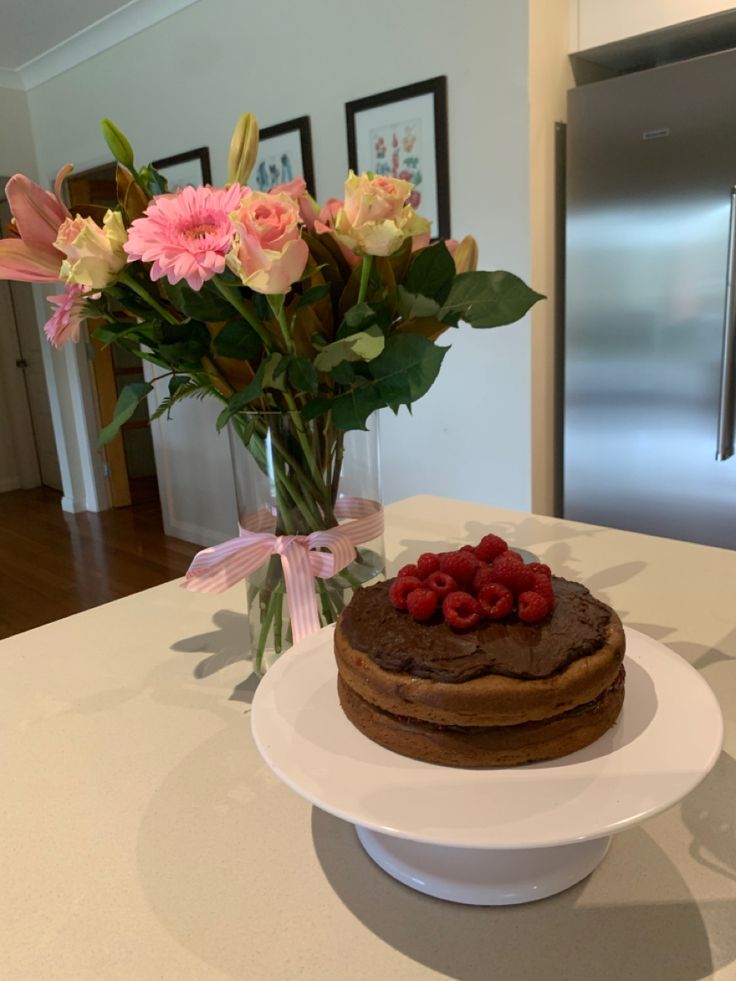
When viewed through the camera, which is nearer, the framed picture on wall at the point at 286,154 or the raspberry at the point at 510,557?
the raspberry at the point at 510,557

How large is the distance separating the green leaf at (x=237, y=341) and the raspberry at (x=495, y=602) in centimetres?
34

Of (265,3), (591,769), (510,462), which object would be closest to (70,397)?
(265,3)

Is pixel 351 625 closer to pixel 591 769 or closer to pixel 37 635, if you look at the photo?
pixel 591 769

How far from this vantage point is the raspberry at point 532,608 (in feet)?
2.09

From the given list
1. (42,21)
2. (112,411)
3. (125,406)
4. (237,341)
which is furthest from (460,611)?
(112,411)

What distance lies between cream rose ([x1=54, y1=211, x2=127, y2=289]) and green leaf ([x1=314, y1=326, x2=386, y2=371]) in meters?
0.21

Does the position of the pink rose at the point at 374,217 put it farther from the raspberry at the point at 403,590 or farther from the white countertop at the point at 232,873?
the white countertop at the point at 232,873

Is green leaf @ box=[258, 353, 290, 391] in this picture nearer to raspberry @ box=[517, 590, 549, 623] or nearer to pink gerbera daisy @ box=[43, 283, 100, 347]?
pink gerbera daisy @ box=[43, 283, 100, 347]

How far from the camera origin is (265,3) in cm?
282

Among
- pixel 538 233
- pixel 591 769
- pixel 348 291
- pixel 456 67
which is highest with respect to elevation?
pixel 456 67

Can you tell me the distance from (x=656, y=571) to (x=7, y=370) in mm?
5232

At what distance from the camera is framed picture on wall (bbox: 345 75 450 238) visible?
243 centimetres

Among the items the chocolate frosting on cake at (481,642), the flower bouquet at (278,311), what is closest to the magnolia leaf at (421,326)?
the flower bouquet at (278,311)

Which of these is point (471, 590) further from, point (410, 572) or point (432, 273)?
point (432, 273)
